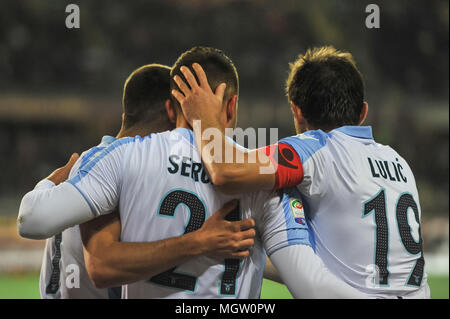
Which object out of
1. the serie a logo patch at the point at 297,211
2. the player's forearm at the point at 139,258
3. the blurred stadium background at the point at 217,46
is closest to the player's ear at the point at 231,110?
the serie a logo patch at the point at 297,211

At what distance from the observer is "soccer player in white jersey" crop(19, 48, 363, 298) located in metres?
2.09

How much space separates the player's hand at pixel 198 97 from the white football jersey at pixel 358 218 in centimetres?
34

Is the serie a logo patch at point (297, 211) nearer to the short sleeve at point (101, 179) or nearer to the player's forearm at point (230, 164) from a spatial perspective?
the player's forearm at point (230, 164)

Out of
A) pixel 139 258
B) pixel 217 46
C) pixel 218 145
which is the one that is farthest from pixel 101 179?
pixel 217 46

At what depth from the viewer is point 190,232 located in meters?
2.13

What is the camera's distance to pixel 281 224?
217 cm

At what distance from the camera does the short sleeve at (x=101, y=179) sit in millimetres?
2096

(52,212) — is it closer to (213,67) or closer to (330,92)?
(213,67)

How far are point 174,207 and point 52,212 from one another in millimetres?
483

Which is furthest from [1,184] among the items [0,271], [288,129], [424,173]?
[424,173]

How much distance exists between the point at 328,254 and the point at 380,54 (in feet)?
52.2

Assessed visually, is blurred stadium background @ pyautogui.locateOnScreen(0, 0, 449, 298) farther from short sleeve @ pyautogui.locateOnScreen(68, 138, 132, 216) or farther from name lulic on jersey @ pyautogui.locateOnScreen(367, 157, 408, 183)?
Result: short sleeve @ pyautogui.locateOnScreen(68, 138, 132, 216)

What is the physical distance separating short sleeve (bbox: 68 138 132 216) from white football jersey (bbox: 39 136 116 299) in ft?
1.33
